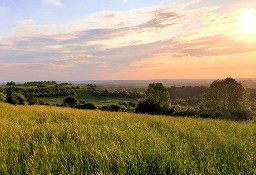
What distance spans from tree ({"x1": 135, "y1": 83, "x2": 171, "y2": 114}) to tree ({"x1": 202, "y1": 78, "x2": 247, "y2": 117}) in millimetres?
7497

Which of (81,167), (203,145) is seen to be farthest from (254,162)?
Answer: (81,167)

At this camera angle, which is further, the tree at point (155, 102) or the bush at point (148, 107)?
the tree at point (155, 102)

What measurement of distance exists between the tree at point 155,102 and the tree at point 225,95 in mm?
7497

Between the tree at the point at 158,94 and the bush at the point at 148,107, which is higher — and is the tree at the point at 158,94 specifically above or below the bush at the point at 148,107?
above

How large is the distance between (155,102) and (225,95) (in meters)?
12.7

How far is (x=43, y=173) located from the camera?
495cm

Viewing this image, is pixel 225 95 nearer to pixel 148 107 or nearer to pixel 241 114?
pixel 148 107

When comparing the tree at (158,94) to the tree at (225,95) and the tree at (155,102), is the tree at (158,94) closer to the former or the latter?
the tree at (155,102)

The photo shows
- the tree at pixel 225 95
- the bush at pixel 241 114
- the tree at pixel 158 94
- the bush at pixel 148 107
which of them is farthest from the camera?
the tree at pixel 158 94

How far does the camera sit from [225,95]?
52844mm

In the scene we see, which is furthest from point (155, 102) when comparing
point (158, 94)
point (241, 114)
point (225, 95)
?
point (241, 114)

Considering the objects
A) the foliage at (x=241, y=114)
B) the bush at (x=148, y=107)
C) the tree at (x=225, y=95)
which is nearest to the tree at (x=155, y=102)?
the bush at (x=148, y=107)

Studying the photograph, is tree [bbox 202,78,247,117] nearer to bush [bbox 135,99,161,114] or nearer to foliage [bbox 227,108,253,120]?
bush [bbox 135,99,161,114]

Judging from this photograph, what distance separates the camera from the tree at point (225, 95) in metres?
51.2
